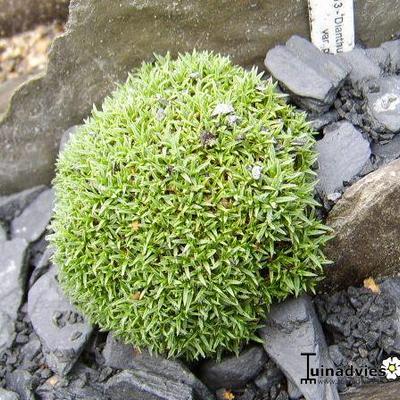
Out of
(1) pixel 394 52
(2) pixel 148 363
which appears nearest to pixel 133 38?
(1) pixel 394 52

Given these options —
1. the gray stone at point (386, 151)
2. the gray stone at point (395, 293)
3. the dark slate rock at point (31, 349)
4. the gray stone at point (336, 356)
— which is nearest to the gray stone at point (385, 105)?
the gray stone at point (386, 151)

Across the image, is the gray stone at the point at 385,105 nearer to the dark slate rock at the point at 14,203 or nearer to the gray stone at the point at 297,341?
the gray stone at the point at 297,341

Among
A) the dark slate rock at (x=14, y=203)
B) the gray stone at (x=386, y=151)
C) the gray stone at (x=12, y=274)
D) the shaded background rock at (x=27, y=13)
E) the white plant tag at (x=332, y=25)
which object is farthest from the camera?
the shaded background rock at (x=27, y=13)

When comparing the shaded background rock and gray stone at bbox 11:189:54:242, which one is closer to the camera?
gray stone at bbox 11:189:54:242

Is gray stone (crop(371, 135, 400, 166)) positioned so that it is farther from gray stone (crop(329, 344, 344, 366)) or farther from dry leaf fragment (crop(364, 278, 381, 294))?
gray stone (crop(329, 344, 344, 366))

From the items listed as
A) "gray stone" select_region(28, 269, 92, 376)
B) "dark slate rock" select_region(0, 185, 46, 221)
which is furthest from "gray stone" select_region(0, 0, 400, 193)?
"gray stone" select_region(28, 269, 92, 376)
